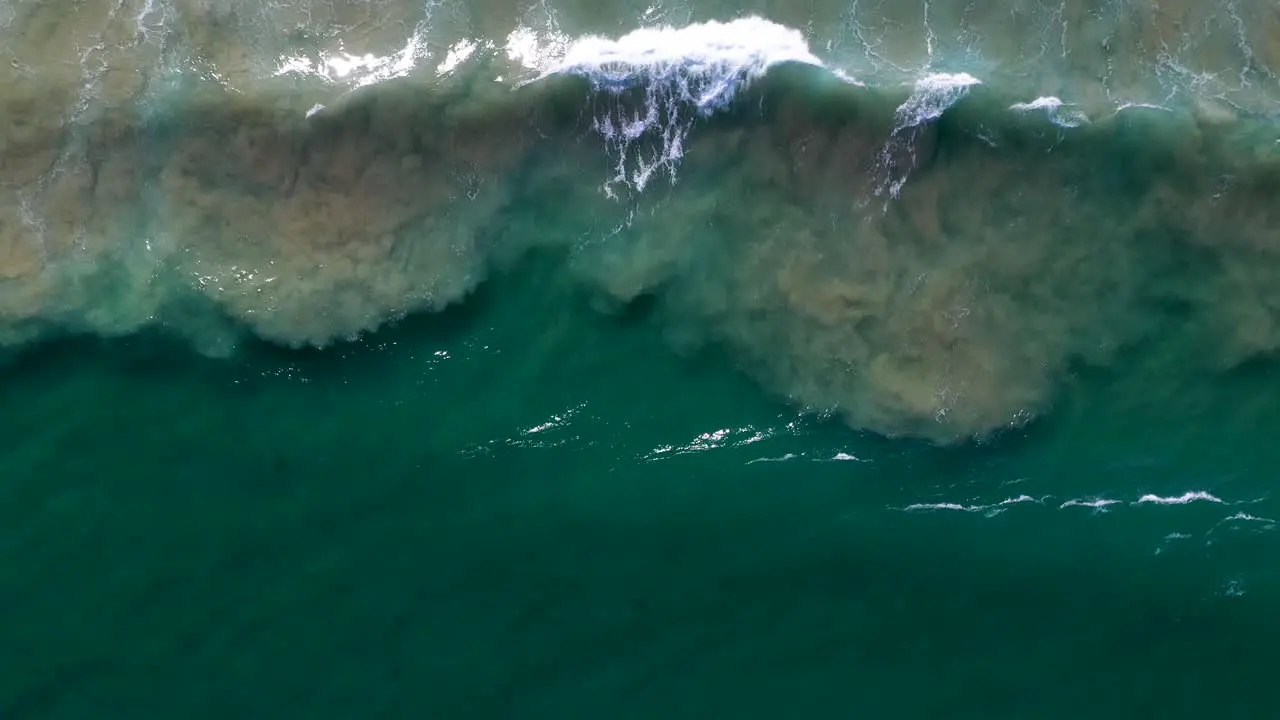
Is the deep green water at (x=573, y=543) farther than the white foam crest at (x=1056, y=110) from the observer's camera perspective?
No

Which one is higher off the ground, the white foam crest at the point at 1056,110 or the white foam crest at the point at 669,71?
the white foam crest at the point at 669,71

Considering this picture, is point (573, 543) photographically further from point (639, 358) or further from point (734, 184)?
point (734, 184)

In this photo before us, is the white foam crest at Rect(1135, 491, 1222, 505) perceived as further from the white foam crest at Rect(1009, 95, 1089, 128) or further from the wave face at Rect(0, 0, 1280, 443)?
the white foam crest at Rect(1009, 95, 1089, 128)

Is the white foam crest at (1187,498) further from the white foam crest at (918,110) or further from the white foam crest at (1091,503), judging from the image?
the white foam crest at (918,110)

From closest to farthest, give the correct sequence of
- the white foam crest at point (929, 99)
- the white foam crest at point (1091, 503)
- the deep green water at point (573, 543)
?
the deep green water at point (573, 543), the white foam crest at point (929, 99), the white foam crest at point (1091, 503)

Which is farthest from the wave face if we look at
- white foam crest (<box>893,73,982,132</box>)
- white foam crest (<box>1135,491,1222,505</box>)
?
white foam crest (<box>1135,491,1222,505</box>)

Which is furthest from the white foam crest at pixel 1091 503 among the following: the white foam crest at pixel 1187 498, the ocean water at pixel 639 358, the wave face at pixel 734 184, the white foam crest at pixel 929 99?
the white foam crest at pixel 929 99
